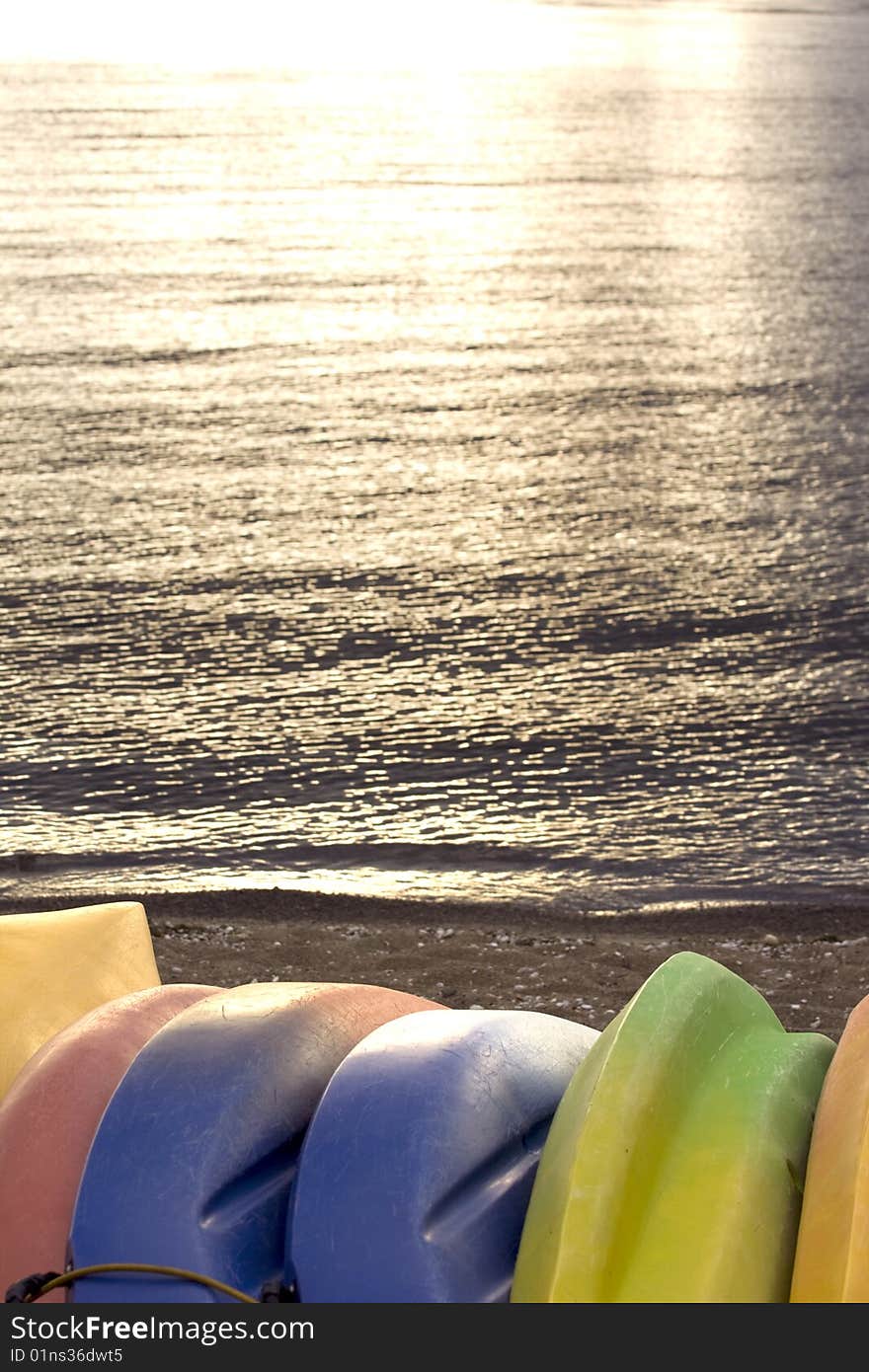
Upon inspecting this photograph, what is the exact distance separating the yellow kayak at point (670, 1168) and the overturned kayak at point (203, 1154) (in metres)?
0.54

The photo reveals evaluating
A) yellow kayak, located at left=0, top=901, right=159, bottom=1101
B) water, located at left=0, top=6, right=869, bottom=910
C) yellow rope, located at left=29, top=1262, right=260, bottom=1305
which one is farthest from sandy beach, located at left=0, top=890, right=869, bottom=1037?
yellow rope, located at left=29, top=1262, right=260, bottom=1305

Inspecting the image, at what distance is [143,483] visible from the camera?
1374 cm

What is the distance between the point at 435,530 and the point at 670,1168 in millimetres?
9465

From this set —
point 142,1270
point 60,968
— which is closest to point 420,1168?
point 142,1270

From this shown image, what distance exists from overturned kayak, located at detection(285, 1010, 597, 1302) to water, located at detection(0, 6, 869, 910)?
4278 millimetres

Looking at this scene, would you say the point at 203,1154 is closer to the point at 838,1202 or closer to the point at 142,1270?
the point at 142,1270

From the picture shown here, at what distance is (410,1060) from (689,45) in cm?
5424

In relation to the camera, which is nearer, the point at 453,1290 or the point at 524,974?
the point at 453,1290

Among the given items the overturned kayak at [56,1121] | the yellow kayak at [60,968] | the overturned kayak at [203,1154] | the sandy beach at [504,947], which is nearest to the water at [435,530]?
the sandy beach at [504,947]

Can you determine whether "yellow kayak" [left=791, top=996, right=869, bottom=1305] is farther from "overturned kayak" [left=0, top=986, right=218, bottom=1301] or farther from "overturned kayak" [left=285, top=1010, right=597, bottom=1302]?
"overturned kayak" [left=0, top=986, right=218, bottom=1301]

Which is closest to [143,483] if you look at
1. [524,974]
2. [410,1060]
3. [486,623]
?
[486,623]
